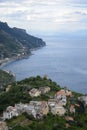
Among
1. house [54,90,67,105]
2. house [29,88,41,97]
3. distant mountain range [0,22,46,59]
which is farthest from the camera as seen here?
distant mountain range [0,22,46,59]

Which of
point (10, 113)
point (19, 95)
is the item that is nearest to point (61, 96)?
point (19, 95)

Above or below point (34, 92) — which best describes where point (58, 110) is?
below

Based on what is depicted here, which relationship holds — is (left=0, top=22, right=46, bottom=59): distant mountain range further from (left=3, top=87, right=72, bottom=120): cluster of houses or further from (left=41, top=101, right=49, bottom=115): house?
(left=41, top=101, right=49, bottom=115): house

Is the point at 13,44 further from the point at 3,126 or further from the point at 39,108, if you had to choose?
the point at 3,126

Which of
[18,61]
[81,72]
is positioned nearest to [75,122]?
[81,72]

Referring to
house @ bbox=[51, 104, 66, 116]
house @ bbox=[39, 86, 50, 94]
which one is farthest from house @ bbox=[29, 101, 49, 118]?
house @ bbox=[39, 86, 50, 94]

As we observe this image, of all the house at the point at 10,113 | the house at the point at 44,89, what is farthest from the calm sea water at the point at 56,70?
the house at the point at 10,113

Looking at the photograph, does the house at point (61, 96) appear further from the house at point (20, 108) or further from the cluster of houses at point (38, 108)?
the house at point (20, 108)

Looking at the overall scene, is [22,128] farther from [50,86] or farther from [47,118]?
[50,86]
